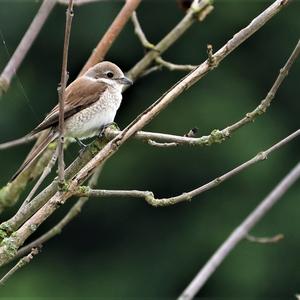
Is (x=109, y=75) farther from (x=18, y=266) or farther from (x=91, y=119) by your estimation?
(x=18, y=266)

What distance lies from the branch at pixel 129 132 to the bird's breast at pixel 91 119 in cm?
160

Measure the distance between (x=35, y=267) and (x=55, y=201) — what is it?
13.9 m

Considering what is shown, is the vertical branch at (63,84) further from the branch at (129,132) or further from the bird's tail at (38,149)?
the bird's tail at (38,149)

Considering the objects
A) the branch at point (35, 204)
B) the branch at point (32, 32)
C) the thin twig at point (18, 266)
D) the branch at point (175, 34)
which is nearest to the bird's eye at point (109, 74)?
the branch at point (175, 34)

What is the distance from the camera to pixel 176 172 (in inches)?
653

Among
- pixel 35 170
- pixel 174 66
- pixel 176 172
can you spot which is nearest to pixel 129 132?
pixel 35 170

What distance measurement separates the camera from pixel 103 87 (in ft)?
15.2

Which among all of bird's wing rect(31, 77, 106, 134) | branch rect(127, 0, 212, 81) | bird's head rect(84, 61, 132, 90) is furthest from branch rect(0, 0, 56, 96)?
bird's head rect(84, 61, 132, 90)

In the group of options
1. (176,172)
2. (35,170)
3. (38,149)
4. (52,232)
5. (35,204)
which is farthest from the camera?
(176,172)

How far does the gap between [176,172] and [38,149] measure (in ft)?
42.4

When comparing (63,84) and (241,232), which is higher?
(63,84)

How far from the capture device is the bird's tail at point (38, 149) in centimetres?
351

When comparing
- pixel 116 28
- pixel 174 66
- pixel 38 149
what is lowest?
pixel 38 149

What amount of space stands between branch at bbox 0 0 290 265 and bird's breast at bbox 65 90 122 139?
160 centimetres
